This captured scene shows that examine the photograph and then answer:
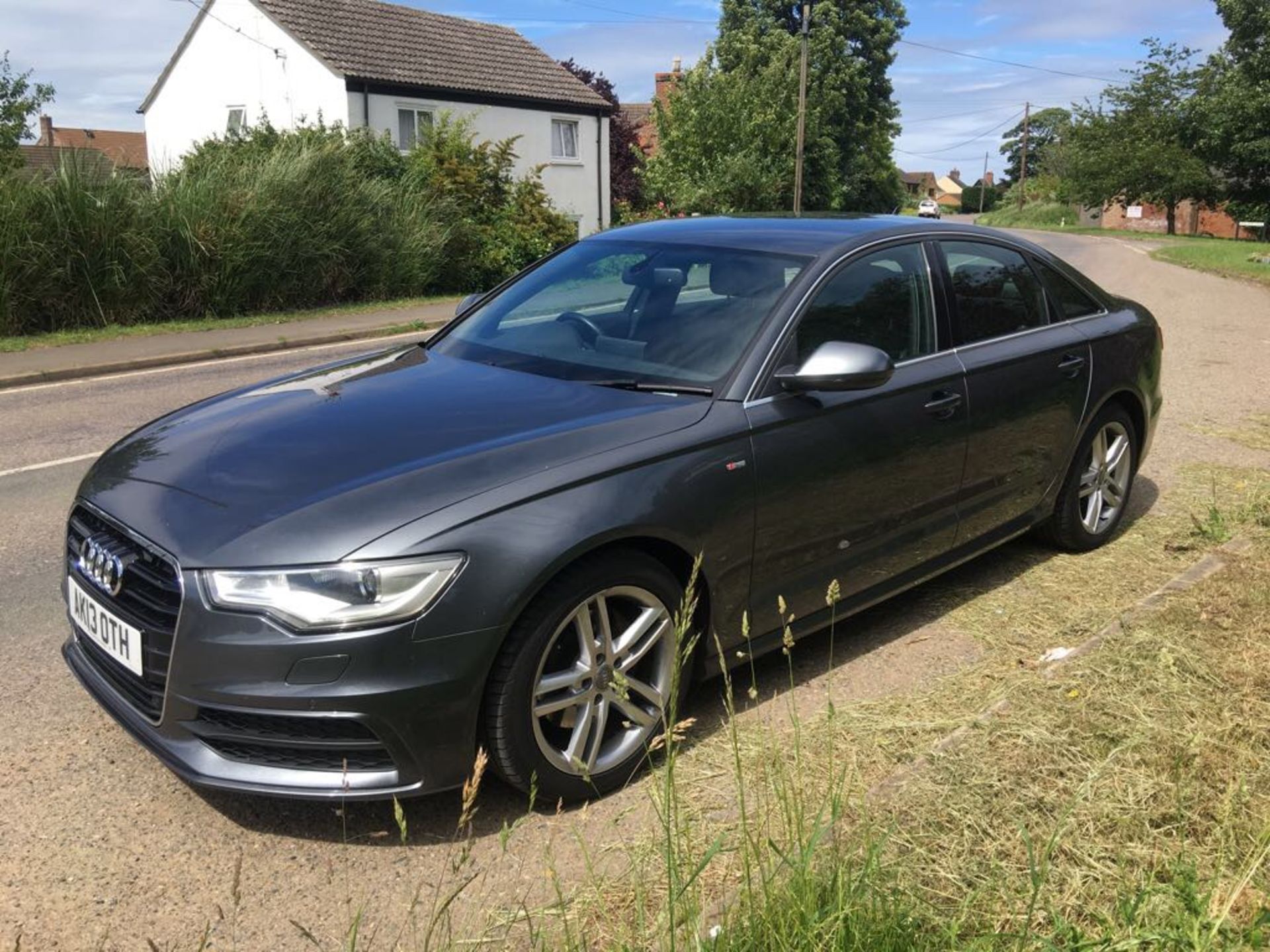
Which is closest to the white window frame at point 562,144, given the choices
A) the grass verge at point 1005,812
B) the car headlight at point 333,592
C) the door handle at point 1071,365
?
the door handle at point 1071,365

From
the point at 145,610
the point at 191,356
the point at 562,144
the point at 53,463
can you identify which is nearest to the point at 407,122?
the point at 562,144

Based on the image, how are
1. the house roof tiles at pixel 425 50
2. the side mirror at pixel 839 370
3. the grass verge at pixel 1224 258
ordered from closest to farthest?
the side mirror at pixel 839 370 < the grass verge at pixel 1224 258 < the house roof tiles at pixel 425 50

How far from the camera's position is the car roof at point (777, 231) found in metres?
4.34

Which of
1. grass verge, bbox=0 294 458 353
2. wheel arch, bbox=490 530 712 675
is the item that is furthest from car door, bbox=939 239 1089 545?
grass verge, bbox=0 294 458 353

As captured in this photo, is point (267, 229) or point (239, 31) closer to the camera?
point (267, 229)

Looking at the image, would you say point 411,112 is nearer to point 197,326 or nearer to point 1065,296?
point 197,326

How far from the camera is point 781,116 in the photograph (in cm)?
4166

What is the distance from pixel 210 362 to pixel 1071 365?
1083 centimetres

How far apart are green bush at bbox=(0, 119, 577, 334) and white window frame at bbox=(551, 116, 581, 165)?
469 inches

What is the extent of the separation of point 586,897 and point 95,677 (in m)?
1.64

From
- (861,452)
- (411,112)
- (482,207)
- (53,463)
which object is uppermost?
(411,112)

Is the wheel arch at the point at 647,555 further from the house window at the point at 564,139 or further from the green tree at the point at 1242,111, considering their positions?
the green tree at the point at 1242,111

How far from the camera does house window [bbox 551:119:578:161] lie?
35.2m

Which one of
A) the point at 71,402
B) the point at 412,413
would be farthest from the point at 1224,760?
the point at 71,402
